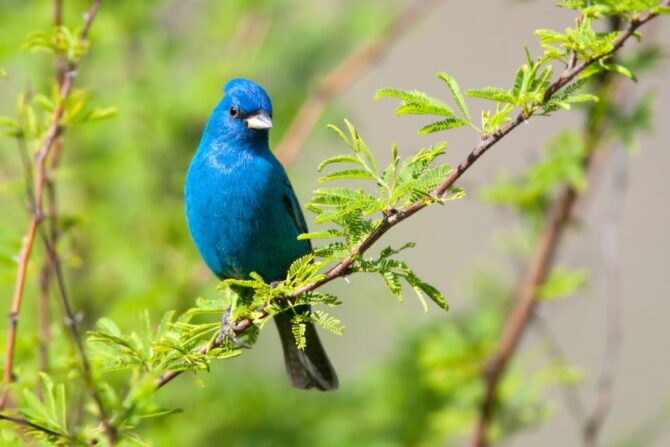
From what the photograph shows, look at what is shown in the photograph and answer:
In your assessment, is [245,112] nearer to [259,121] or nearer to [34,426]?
[259,121]

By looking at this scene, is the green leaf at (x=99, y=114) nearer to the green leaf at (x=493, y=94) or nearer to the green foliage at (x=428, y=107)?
the green foliage at (x=428, y=107)

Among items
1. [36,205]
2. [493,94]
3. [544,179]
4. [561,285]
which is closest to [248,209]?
[36,205]

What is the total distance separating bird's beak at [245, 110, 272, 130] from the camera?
4.30 m

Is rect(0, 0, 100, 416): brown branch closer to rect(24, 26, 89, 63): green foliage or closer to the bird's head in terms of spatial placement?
rect(24, 26, 89, 63): green foliage

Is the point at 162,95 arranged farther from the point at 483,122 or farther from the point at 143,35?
the point at 483,122

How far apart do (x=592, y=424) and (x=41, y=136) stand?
2.72 m

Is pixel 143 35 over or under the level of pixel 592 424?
over

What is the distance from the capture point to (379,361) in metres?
6.34

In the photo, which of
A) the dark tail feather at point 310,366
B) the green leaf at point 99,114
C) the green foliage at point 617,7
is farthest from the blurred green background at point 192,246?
the green foliage at point 617,7

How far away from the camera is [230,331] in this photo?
3123mm

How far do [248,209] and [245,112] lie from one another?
486mm

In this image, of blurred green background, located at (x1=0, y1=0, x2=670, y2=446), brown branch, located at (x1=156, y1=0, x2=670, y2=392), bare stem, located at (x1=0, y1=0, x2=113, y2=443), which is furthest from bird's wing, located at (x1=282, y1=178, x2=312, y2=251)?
brown branch, located at (x1=156, y1=0, x2=670, y2=392)

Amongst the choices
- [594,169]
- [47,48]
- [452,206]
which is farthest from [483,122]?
[452,206]

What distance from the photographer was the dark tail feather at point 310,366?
438 cm
